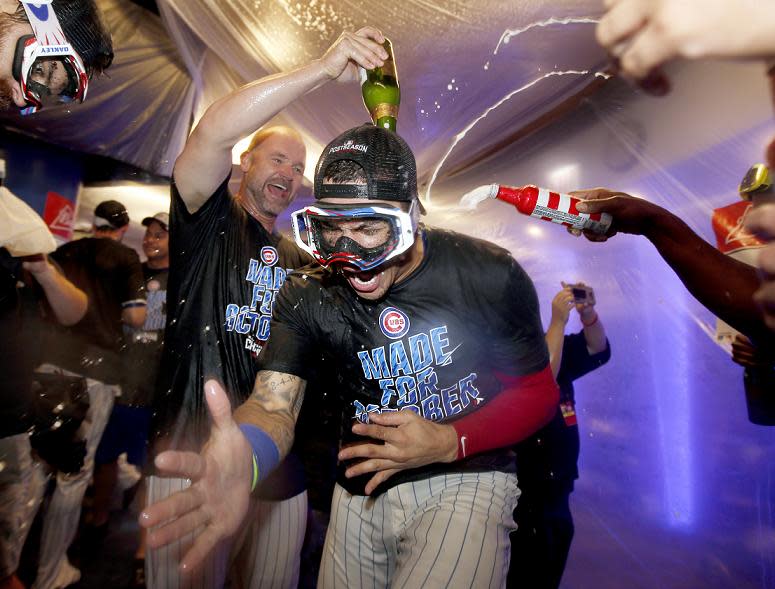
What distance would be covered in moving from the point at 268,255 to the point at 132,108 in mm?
4711

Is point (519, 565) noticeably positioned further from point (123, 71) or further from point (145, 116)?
point (145, 116)

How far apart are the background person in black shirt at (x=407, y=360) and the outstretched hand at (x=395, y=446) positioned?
17mm

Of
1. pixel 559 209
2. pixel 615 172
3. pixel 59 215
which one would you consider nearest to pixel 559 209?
pixel 559 209

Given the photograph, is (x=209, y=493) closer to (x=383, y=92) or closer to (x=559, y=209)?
(x=559, y=209)

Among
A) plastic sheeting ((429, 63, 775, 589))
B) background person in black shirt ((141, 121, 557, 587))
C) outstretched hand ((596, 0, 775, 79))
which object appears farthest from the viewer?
plastic sheeting ((429, 63, 775, 589))

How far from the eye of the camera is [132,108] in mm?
5965

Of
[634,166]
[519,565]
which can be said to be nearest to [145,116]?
[634,166]

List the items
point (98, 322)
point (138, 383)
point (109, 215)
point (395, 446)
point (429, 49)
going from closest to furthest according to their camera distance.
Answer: point (395, 446) < point (429, 49) < point (138, 383) < point (98, 322) < point (109, 215)

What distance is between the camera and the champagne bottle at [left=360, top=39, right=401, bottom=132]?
2350 mm

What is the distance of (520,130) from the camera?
4996mm

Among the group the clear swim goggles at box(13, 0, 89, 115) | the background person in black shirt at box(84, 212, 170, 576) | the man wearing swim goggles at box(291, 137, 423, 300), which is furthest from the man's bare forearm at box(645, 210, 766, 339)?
the background person in black shirt at box(84, 212, 170, 576)

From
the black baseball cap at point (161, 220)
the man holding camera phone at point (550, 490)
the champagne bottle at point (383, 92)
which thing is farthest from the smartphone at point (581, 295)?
the black baseball cap at point (161, 220)

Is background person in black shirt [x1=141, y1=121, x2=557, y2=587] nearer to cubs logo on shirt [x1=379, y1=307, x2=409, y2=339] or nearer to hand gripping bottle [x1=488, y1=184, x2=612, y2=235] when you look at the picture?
cubs logo on shirt [x1=379, y1=307, x2=409, y2=339]

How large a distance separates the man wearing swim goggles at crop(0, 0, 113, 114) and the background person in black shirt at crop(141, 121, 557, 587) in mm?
1161
